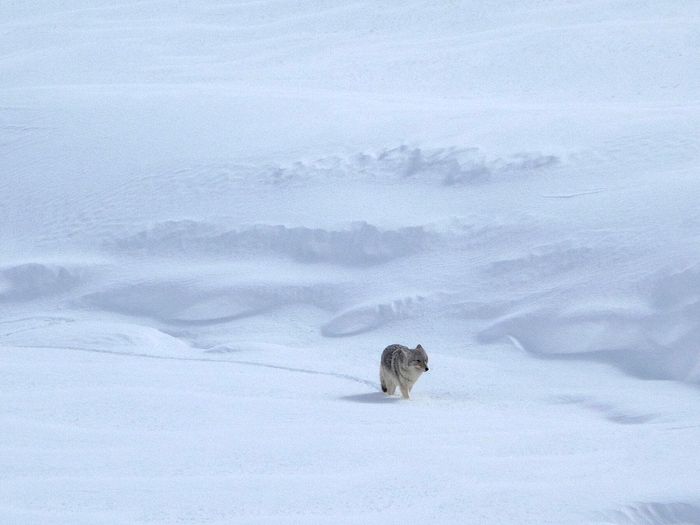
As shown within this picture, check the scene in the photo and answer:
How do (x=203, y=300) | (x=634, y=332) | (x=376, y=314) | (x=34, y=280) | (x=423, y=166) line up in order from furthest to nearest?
(x=423, y=166)
(x=34, y=280)
(x=203, y=300)
(x=376, y=314)
(x=634, y=332)

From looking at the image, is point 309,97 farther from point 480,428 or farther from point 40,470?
point 40,470

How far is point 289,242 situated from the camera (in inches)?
369

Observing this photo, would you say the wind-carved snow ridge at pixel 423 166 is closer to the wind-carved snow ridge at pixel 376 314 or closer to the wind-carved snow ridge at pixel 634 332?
the wind-carved snow ridge at pixel 376 314

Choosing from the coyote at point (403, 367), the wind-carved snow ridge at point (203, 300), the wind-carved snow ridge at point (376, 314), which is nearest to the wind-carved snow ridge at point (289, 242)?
the wind-carved snow ridge at point (203, 300)

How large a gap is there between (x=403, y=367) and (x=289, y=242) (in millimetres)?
3353

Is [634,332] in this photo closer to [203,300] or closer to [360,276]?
[360,276]

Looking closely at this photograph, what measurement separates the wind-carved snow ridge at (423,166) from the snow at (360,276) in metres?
0.03

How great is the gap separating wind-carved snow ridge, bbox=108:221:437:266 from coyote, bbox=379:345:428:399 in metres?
2.72

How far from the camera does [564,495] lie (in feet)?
13.5

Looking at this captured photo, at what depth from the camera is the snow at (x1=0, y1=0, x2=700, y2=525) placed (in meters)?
4.36

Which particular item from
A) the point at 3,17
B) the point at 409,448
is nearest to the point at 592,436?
the point at 409,448

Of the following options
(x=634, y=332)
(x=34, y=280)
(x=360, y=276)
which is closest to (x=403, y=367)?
(x=634, y=332)

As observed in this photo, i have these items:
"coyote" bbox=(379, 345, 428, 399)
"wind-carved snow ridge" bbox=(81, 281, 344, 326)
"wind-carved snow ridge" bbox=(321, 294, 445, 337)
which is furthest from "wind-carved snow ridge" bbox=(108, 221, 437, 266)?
"coyote" bbox=(379, 345, 428, 399)

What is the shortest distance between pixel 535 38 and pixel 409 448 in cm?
1068
